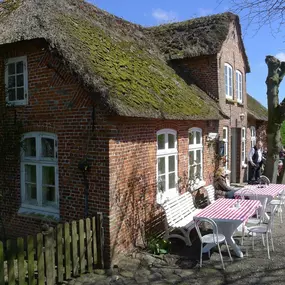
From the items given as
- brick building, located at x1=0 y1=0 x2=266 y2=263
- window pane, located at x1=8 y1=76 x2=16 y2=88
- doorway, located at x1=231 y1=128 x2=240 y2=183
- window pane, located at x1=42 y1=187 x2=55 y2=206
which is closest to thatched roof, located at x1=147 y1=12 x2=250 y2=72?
brick building, located at x1=0 y1=0 x2=266 y2=263

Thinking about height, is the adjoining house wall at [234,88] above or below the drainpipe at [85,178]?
above

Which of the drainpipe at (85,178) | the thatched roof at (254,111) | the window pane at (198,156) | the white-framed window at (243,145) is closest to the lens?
the drainpipe at (85,178)

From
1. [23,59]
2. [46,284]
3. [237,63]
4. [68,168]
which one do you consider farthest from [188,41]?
[46,284]

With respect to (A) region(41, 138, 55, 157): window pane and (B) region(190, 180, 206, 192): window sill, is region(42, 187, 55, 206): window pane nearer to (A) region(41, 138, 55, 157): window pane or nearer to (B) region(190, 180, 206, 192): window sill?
(A) region(41, 138, 55, 157): window pane

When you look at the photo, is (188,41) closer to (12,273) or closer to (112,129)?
(112,129)

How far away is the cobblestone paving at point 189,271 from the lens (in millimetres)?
5941

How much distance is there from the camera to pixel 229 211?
7.48 meters

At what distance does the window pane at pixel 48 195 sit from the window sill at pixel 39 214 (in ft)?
0.74

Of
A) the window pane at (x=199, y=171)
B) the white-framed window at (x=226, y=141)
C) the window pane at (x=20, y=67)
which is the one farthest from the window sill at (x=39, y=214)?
the white-framed window at (x=226, y=141)

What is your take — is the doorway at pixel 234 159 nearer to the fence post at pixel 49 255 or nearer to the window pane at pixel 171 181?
the window pane at pixel 171 181

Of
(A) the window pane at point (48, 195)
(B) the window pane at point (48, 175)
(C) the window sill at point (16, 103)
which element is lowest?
(A) the window pane at point (48, 195)

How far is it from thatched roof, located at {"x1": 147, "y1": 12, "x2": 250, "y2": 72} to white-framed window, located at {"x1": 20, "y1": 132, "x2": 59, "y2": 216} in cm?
696

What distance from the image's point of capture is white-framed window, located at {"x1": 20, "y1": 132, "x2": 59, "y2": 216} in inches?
297

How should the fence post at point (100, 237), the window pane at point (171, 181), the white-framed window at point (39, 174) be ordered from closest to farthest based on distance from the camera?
the fence post at point (100, 237) < the white-framed window at point (39, 174) < the window pane at point (171, 181)
